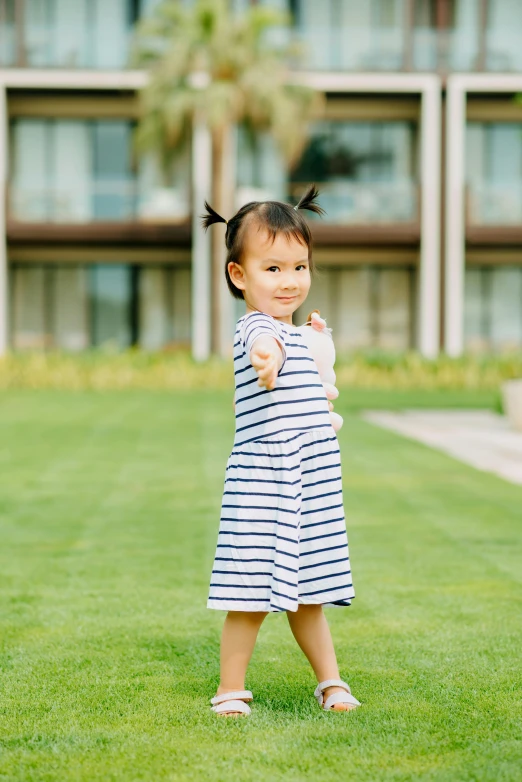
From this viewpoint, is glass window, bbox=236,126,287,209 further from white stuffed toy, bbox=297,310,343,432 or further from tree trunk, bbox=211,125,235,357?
white stuffed toy, bbox=297,310,343,432

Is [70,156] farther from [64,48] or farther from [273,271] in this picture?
[273,271]

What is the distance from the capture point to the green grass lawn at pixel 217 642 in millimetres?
3264

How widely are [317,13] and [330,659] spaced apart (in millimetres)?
30615

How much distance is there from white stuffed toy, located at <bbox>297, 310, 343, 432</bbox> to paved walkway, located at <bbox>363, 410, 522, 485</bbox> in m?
6.65

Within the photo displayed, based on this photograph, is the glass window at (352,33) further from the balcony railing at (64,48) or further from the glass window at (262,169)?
the balcony railing at (64,48)

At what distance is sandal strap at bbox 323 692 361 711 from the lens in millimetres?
3674

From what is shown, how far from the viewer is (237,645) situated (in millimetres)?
3705

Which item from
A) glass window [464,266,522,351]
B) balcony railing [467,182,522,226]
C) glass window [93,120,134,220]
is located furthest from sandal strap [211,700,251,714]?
glass window [464,266,522,351]

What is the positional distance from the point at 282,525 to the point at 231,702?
0.58 m

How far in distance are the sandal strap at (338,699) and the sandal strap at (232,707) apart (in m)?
0.25

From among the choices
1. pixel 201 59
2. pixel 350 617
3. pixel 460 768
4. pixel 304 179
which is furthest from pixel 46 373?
pixel 460 768

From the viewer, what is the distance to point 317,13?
106 feet

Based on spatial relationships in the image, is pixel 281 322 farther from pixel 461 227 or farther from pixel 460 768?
pixel 461 227

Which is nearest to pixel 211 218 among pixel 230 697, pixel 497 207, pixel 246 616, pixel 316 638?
pixel 246 616
